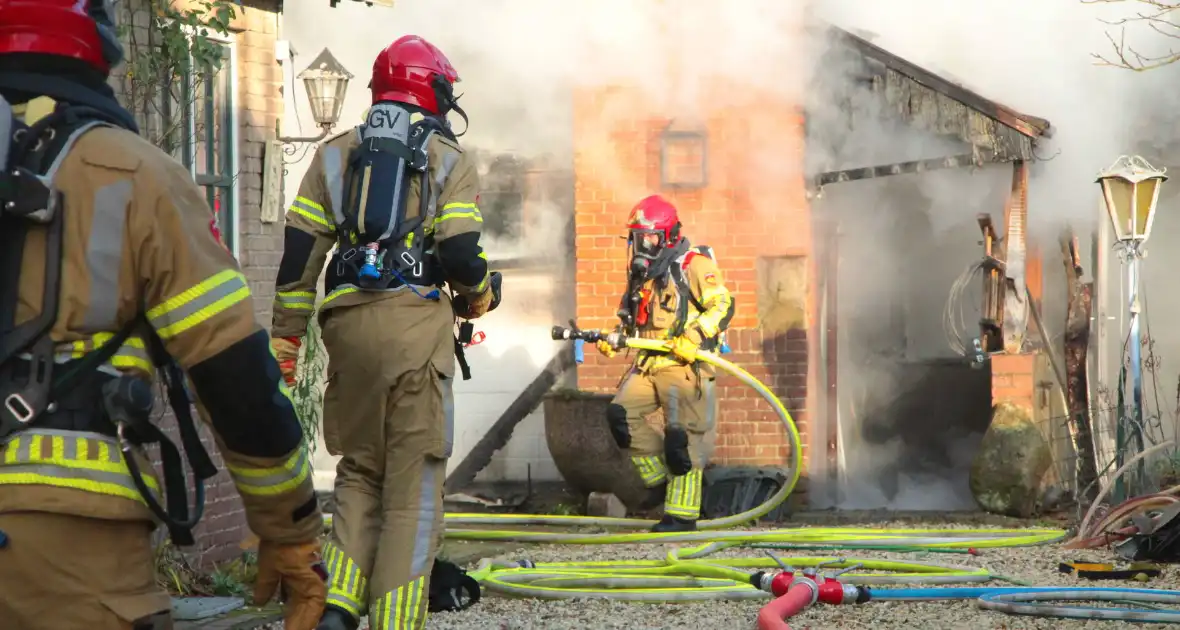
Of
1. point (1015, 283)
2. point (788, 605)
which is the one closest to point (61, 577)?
point (788, 605)

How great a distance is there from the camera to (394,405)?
4648 millimetres

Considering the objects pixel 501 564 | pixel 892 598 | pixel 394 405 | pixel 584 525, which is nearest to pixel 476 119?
pixel 584 525

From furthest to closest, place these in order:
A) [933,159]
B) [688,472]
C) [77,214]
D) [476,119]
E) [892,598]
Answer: [476,119]
[933,159]
[688,472]
[892,598]
[77,214]

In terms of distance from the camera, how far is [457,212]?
15.5 ft

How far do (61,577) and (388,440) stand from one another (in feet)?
7.71

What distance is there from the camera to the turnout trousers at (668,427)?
8539 mm

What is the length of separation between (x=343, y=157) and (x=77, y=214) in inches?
97.6

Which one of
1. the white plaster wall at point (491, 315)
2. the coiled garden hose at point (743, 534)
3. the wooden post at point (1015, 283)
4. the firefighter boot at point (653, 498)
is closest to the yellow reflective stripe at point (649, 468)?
the coiled garden hose at point (743, 534)

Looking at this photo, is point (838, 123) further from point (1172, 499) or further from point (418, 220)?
point (418, 220)

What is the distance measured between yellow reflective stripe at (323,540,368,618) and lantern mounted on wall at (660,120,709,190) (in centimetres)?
664

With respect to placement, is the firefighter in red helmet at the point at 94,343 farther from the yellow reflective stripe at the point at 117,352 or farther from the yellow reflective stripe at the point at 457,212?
the yellow reflective stripe at the point at 457,212

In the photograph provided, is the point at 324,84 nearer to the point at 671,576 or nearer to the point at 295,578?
the point at 671,576

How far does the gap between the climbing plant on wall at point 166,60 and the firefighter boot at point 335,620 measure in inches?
101

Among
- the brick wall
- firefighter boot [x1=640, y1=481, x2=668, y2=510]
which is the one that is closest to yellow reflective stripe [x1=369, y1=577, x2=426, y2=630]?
firefighter boot [x1=640, y1=481, x2=668, y2=510]
